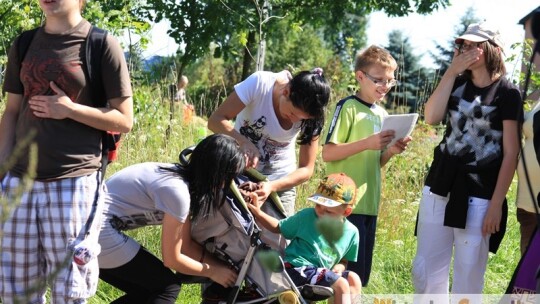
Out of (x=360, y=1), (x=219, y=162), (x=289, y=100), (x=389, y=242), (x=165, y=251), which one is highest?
(x=360, y=1)

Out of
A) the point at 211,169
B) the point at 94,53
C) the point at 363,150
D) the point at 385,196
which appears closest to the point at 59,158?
the point at 94,53

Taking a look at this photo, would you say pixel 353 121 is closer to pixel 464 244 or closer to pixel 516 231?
pixel 464 244

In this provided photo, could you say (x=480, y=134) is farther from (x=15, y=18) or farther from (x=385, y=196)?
(x=15, y=18)

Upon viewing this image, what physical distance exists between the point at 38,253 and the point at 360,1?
12.2m

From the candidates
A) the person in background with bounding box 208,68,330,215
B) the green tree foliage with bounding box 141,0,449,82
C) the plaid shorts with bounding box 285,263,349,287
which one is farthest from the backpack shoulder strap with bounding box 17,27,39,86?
the green tree foliage with bounding box 141,0,449,82

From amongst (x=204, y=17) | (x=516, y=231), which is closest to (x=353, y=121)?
(x=516, y=231)

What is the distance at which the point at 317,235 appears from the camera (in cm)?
361

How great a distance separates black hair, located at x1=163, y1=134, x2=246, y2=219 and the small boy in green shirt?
334 millimetres

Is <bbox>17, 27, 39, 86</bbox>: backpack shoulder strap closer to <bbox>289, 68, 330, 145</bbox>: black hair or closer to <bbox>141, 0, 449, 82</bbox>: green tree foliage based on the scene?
<bbox>289, 68, 330, 145</bbox>: black hair

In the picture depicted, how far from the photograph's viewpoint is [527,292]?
3123mm

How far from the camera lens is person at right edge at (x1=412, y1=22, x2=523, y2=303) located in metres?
3.74

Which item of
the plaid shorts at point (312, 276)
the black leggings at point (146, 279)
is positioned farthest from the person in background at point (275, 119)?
the black leggings at point (146, 279)

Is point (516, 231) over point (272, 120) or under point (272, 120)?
under

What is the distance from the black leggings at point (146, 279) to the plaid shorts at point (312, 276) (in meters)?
0.50
